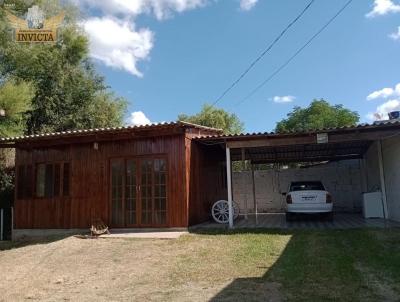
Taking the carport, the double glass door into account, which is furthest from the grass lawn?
the carport

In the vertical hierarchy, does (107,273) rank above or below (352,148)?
below

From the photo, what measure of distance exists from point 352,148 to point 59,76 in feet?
51.2

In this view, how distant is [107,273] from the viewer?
7.89 meters

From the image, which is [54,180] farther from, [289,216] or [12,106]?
[289,216]

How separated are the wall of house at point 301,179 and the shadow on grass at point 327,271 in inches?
306

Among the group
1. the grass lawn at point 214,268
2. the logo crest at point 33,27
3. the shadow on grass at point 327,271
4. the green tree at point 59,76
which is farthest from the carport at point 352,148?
the logo crest at point 33,27

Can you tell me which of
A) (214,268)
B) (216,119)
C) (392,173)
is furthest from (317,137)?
(216,119)

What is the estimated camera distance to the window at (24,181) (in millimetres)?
13492

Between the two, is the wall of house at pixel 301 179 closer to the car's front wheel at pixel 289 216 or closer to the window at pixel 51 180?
the car's front wheel at pixel 289 216

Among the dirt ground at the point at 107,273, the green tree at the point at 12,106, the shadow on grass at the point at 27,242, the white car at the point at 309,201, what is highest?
the green tree at the point at 12,106

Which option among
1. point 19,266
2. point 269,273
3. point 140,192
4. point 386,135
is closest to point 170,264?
point 269,273

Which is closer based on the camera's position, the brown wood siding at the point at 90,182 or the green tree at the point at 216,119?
the brown wood siding at the point at 90,182

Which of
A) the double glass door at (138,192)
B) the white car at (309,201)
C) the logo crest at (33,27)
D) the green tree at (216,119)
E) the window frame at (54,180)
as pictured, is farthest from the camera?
the green tree at (216,119)

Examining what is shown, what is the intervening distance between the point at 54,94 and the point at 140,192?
483 inches
